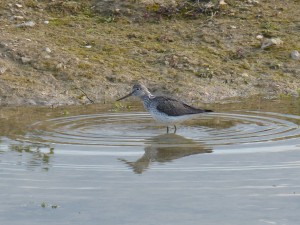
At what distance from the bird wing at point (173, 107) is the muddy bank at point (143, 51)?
1.71m

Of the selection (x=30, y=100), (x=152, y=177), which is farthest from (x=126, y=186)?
(x=30, y=100)

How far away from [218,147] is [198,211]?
311 cm

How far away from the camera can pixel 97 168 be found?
1093 cm

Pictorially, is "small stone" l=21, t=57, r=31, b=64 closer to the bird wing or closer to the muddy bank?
the muddy bank

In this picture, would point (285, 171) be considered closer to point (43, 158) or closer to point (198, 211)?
point (198, 211)

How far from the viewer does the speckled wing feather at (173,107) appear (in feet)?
45.8

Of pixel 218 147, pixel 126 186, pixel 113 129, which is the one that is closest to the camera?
pixel 126 186

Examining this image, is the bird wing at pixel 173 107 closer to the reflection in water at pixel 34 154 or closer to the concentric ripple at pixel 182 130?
the concentric ripple at pixel 182 130

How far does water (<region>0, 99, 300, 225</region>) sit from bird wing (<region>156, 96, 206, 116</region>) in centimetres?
32

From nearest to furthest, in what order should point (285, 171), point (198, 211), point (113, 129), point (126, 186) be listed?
point (198, 211) → point (126, 186) → point (285, 171) → point (113, 129)

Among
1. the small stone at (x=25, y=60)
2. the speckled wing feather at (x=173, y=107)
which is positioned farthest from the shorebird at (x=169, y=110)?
the small stone at (x=25, y=60)

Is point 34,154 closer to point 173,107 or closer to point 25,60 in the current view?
point 173,107

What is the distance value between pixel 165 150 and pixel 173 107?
2077 mm

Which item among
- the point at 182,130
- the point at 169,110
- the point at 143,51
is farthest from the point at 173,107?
the point at 143,51
